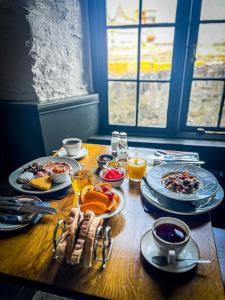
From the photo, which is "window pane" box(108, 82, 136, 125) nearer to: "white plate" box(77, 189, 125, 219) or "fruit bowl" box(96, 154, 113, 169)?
"fruit bowl" box(96, 154, 113, 169)

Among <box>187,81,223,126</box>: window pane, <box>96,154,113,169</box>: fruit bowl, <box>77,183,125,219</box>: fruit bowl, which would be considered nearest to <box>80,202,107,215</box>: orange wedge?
<box>77,183,125,219</box>: fruit bowl

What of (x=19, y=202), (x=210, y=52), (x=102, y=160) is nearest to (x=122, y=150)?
(x=102, y=160)

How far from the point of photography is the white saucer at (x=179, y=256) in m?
0.57

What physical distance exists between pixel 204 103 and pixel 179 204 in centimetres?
141

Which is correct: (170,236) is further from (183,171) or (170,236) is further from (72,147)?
(72,147)

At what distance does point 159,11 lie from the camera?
1732 mm

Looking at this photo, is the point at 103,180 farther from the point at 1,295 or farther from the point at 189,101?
the point at 189,101

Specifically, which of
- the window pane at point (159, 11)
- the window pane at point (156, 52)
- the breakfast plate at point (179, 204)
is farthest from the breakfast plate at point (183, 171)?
the window pane at point (159, 11)

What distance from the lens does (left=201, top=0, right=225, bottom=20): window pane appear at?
1.64m

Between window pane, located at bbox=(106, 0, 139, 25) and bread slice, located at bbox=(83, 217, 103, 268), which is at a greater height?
window pane, located at bbox=(106, 0, 139, 25)

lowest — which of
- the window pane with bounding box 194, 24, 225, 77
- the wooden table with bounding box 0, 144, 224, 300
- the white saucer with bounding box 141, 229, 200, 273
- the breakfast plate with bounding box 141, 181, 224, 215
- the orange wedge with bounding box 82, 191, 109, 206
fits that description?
the wooden table with bounding box 0, 144, 224, 300

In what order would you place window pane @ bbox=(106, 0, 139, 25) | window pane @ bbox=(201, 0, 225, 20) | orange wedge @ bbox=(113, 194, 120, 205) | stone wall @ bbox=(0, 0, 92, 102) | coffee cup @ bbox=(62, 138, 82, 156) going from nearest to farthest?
orange wedge @ bbox=(113, 194, 120, 205) < coffee cup @ bbox=(62, 138, 82, 156) < stone wall @ bbox=(0, 0, 92, 102) < window pane @ bbox=(201, 0, 225, 20) < window pane @ bbox=(106, 0, 139, 25)

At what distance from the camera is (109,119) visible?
2.19 metres

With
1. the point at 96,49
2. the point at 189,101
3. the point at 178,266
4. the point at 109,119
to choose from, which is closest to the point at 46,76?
the point at 96,49
